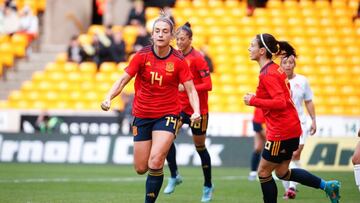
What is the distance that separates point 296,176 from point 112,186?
529 centimetres

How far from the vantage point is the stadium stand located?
27203 mm

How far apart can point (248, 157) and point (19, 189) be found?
8.27 metres

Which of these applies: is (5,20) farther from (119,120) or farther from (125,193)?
(125,193)

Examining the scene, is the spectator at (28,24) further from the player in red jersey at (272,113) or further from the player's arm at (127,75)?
the player in red jersey at (272,113)

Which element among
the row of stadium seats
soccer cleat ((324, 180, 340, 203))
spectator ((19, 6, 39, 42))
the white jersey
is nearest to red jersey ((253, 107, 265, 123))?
the white jersey

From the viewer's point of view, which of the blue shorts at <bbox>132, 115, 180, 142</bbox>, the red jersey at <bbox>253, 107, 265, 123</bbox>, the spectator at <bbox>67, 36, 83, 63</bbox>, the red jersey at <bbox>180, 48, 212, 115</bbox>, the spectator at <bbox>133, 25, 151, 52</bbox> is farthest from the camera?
the spectator at <bbox>67, 36, 83, 63</bbox>

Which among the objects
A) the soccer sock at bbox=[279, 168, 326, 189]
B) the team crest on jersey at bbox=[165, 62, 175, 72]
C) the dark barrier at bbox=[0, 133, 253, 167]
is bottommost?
the dark barrier at bbox=[0, 133, 253, 167]

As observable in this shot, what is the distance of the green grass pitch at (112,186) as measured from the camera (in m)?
13.9

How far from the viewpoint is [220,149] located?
22.5 metres

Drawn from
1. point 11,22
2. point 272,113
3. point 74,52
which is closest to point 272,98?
point 272,113

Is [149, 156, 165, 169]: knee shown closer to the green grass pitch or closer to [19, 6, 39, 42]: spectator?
the green grass pitch

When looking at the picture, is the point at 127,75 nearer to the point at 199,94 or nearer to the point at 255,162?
the point at 199,94

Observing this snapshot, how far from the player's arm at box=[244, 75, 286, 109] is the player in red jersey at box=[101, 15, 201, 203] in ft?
2.86

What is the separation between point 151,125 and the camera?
11680 millimetres
